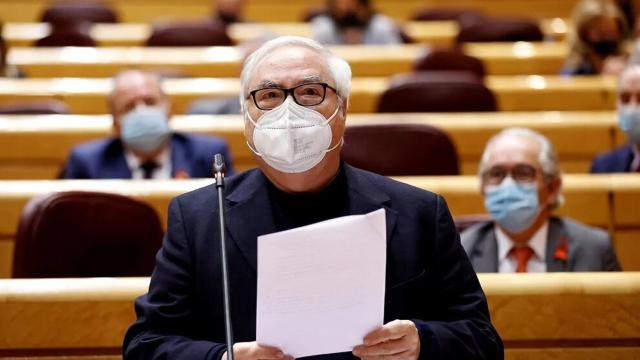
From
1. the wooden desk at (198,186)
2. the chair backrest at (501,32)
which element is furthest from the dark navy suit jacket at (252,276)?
the chair backrest at (501,32)

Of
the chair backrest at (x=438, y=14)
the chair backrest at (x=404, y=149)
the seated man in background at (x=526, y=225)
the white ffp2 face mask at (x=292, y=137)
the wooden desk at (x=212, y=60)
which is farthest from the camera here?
the chair backrest at (x=438, y=14)

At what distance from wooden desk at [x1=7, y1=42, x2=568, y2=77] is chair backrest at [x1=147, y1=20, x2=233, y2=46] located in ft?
0.43

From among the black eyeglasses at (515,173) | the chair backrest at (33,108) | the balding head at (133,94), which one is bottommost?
the black eyeglasses at (515,173)

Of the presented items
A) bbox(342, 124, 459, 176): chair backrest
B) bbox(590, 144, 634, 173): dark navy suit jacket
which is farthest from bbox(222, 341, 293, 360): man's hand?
bbox(590, 144, 634, 173): dark navy suit jacket

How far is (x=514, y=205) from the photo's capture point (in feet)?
5.52

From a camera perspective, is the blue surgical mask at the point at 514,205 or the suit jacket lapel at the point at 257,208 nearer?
the suit jacket lapel at the point at 257,208

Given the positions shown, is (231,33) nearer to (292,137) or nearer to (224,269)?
(292,137)

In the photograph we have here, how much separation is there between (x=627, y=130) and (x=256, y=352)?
151 centimetres

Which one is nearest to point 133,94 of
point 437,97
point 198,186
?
point 198,186

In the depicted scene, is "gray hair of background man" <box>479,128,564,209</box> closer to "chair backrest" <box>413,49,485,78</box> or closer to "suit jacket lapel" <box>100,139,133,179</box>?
"suit jacket lapel" <box>100,139,133,179</box>

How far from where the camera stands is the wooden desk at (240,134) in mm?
2367

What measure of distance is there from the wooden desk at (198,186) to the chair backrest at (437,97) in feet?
2.28

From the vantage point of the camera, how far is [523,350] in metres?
1.25

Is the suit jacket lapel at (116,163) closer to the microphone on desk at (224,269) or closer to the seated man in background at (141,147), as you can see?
the seated man in background at (141,147)
